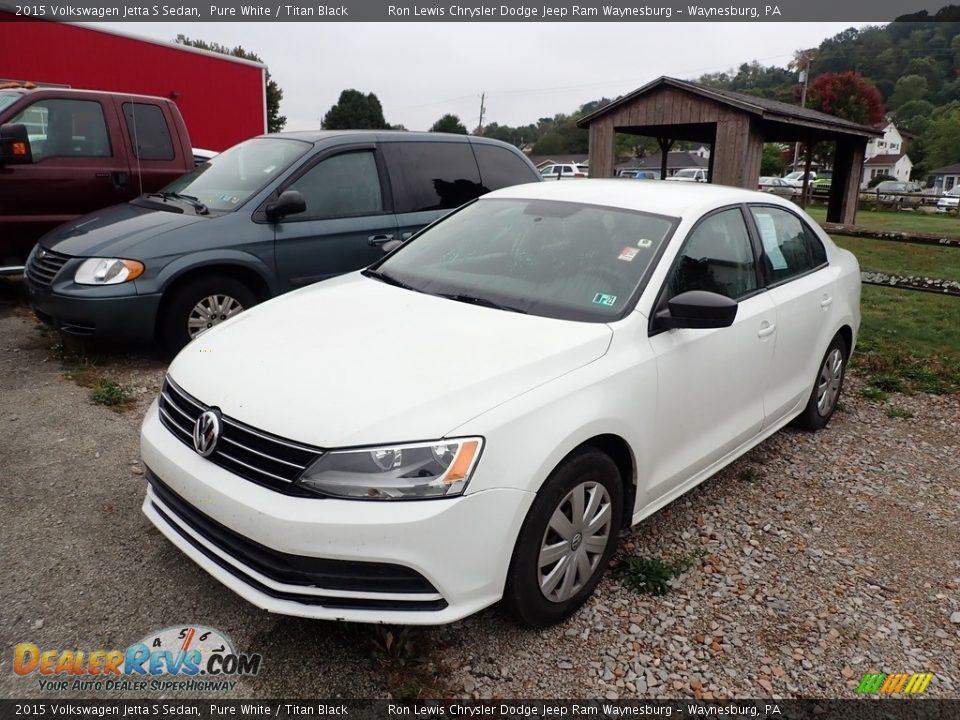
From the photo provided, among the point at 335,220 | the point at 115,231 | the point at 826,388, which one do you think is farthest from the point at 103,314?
the point at 826,388

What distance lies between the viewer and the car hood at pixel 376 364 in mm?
2275

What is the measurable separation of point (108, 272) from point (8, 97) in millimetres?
3203

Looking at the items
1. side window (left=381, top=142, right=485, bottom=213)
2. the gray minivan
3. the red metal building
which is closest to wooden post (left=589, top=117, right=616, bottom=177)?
the red metal building

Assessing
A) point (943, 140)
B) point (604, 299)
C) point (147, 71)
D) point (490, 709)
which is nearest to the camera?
point (490, 709)

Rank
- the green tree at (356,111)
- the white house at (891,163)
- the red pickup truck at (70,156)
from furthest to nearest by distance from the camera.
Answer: the white house at (891,163)
the green tree at (356,111)
the red pickup truck at (70,156)

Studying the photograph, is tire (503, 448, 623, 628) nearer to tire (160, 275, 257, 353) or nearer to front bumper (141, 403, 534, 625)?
front bumper (141, 403, 534, 625)

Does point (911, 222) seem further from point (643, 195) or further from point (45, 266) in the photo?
point (45, 266)

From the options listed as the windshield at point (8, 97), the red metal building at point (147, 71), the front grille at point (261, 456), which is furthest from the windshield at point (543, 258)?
the red metal building at point (147, 71)

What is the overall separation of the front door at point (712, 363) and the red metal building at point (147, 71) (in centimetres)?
1285

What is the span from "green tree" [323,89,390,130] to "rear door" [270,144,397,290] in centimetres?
6007

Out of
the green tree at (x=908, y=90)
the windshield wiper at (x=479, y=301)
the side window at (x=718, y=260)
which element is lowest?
the windshield wiper at (x=479, y=301)

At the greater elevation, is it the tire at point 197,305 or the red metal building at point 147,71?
the red metal building at point 147,71

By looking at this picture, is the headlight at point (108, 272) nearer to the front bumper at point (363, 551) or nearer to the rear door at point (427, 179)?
the rear door at point (427, 179)

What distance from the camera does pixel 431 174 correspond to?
20.8 feet
